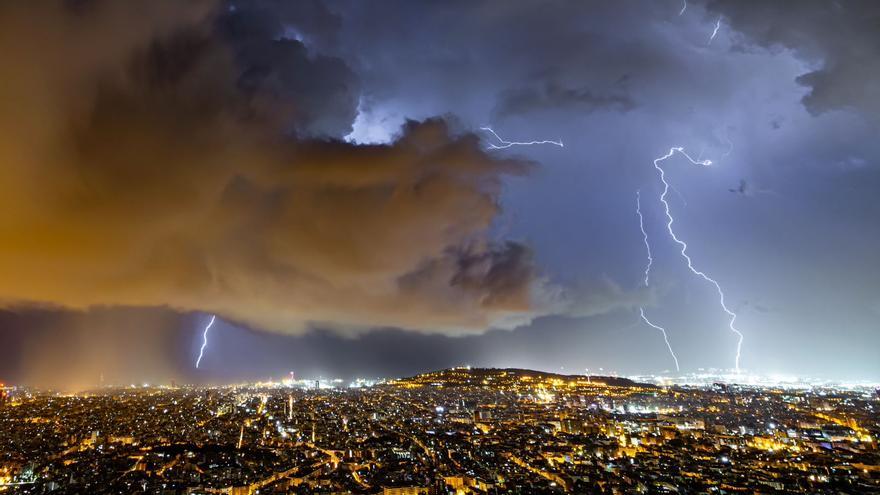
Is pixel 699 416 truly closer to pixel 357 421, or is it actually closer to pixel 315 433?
pixel 357 421

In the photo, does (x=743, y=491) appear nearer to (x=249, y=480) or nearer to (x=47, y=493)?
(x=249, y=480)

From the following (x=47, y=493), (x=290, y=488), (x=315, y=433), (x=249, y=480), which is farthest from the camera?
(x=315, y=433)

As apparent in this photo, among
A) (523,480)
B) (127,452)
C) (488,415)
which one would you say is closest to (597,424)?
(488,415)

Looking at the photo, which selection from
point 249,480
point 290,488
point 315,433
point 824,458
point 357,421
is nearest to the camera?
point 290,488

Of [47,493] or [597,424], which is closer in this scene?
[47,493]

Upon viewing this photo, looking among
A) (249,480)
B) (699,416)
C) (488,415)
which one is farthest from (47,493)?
(699,416)

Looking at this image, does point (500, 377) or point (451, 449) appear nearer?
point (451, 449)

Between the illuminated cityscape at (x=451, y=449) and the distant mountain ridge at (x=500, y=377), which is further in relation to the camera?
the distant mountain ridge at (x=500, y=377)

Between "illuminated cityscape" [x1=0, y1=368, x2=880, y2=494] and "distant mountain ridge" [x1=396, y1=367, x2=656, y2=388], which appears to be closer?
"illuminated cityscape" [x1=0, y1=368, x2=880, y2=494]

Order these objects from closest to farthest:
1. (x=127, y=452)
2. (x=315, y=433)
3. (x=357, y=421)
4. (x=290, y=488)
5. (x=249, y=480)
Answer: (x=290, y=488)
(x=249, y=480)
(x=127, y=452)
(x=315, y=433)
(x=357, y=421)
